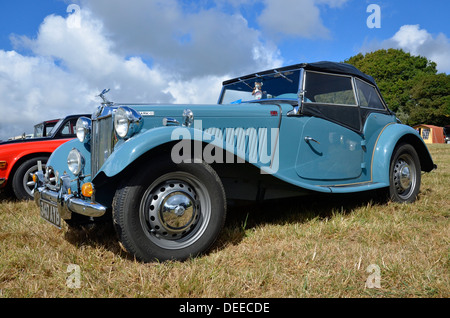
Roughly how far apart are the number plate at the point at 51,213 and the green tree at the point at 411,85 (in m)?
31.6

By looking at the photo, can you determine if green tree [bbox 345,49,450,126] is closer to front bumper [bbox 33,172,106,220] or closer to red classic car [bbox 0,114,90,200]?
red classic car [bbox 0,114,90,200]

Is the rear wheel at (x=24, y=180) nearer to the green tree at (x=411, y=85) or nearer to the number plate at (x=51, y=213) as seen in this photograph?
the number plate at (x=51, y=213)

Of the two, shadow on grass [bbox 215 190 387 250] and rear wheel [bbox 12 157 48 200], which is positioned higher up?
rear wheel [bbox 12 157 48 200]

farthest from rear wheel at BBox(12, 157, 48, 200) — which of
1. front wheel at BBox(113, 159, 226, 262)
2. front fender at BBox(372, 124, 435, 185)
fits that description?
front fender at BBox(372, 124, 435, 185)

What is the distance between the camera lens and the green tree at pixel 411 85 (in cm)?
3006

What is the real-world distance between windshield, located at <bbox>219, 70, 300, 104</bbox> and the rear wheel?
3.21m

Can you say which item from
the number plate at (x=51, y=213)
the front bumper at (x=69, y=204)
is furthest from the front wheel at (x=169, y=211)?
the number plate at (x=51, y=213)

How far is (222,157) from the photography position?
2.72m

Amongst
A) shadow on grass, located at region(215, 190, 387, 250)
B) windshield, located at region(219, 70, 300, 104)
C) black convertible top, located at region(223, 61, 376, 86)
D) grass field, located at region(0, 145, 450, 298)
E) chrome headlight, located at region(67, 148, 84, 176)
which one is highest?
black convertible top, located at region(223, 61, 376, 86)

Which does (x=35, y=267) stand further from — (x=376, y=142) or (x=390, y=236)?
(x=376, y=142)

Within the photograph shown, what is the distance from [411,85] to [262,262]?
33.3 meters

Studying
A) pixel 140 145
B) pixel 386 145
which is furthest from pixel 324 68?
pixel 140 145

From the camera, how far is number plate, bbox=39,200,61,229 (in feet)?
8.80
